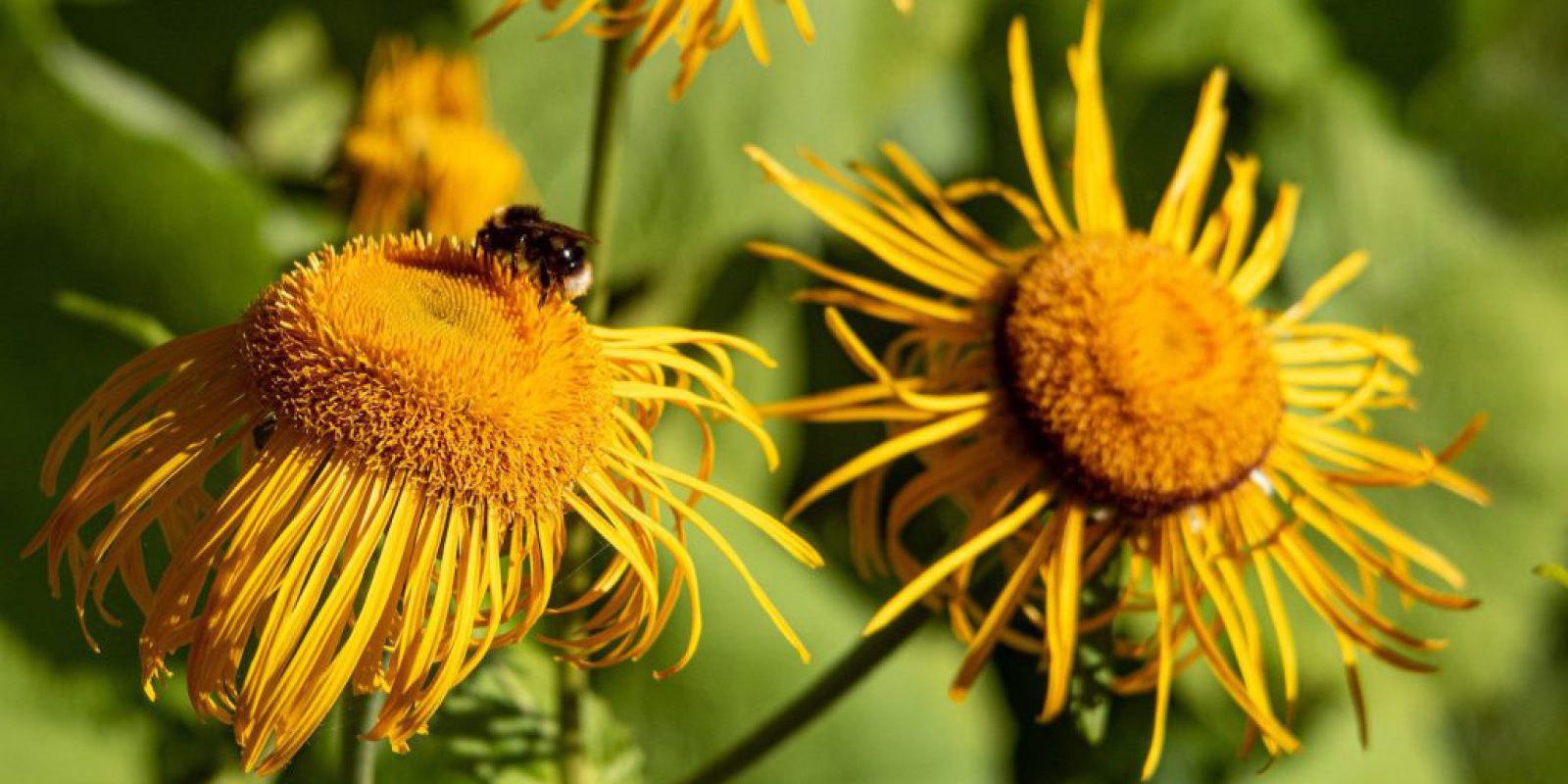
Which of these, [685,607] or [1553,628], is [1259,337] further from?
[1553,628]

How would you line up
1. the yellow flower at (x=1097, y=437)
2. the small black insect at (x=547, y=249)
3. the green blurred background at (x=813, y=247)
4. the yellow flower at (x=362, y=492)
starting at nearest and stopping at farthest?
1. the yellow flower at (x=362, y=492)
2. the small black insect at (x=547, y=249)
3. the yellow flower at (x=1097, y=437)
4. the green blurred background at (x=813, y=247)

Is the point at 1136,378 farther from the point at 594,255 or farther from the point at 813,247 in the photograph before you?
the point at 813,247

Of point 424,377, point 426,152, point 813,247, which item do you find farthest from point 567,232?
point 813,247

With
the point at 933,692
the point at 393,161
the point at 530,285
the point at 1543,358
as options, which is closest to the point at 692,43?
the point at 530,285

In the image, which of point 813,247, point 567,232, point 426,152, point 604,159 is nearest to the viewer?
point 567,232

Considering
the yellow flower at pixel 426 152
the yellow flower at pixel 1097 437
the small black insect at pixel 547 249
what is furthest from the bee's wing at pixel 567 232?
the yellow flower at pixel 426 152

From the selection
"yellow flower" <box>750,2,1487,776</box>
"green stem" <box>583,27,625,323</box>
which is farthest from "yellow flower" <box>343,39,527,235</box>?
"yellow flower" <box>750,2,1487,776</box>

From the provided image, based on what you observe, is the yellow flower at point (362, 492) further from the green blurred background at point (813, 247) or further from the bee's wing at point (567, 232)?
the green blurred background at point (813, 247)
